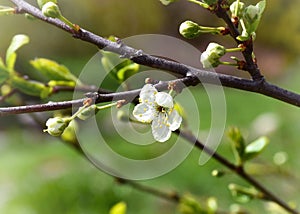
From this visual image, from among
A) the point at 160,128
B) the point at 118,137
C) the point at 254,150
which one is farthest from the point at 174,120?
the point at 118,137

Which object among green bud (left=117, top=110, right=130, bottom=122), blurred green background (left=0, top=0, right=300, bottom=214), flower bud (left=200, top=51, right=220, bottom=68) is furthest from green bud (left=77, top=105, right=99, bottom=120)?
blurred green background (left=0, top=0, right=300, bottom=214)

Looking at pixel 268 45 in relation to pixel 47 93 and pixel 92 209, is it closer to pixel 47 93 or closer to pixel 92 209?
pixel 92 209

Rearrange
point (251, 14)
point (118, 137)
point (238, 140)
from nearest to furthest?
point (251, 14) < point (238, 140) < point (118, 137)

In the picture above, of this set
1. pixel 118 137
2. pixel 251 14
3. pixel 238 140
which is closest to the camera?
pixel 251 14

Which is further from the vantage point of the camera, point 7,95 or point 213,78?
point 7,95

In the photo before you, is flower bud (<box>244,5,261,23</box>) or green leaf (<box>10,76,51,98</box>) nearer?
flower bud (<box>244,5,261,23</box>)

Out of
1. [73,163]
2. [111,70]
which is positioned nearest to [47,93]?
[111,70]

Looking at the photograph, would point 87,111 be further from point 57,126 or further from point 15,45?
point 15,45

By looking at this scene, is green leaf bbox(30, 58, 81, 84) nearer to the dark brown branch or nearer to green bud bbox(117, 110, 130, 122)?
green bud bbox(117, 110, 130, 122)
